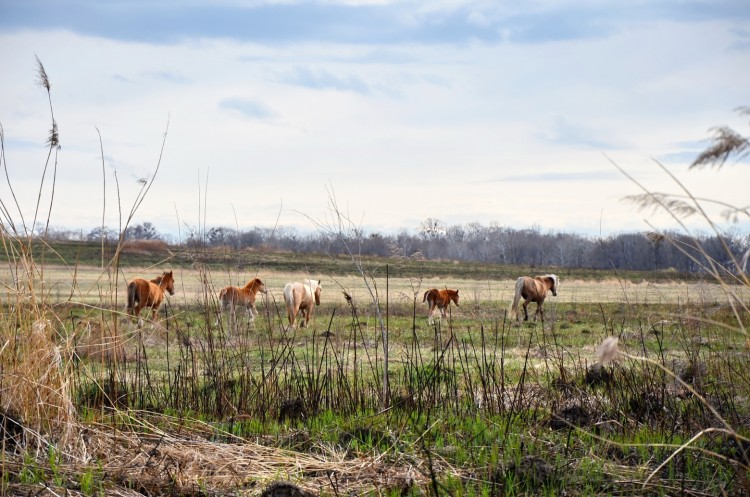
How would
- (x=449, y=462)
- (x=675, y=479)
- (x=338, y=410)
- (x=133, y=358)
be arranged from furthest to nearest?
(x=133, y=358)
(x=338, y=410)
(x=449, y=462)
(x=675, y=479)

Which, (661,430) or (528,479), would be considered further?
(661,430)

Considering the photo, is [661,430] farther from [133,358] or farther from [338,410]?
[133,358]

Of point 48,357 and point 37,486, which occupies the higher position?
point 48,357

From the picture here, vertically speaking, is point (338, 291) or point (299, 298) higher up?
point (299, 298)

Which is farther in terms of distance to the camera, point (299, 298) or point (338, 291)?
point (338, 291)

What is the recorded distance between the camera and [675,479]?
13.2 ft

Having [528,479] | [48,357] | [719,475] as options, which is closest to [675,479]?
[719,475]

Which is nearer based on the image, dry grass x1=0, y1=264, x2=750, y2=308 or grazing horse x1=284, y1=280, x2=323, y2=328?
dry grass x1=0, y1=264, x2=750, y2=308

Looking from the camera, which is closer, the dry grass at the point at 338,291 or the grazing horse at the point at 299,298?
the dry grass at the point at 338,291

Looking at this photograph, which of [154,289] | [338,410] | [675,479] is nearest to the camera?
[675,479]

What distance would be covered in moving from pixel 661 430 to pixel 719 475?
1.00 metres

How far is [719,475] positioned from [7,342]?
14.2ft

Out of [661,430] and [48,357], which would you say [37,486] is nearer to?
[48,357]

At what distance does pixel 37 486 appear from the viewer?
3.74 metres
